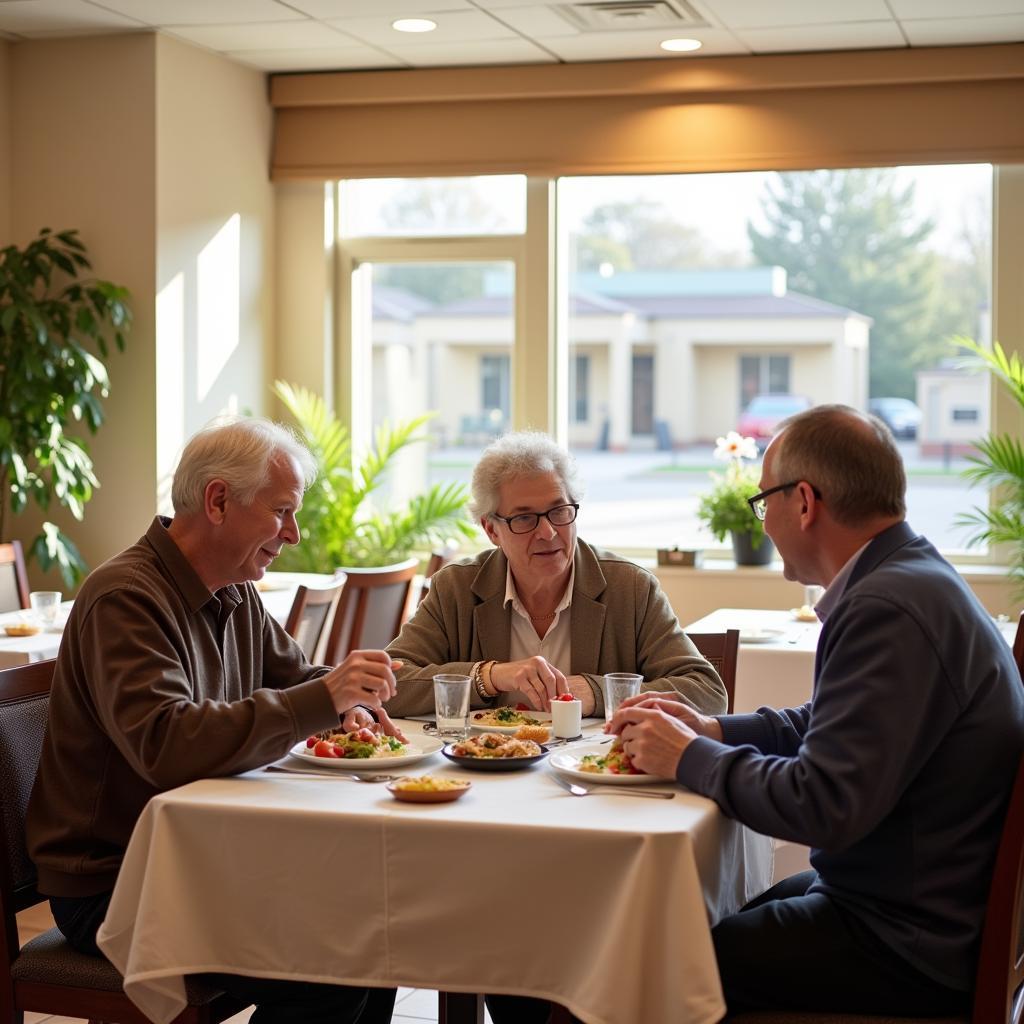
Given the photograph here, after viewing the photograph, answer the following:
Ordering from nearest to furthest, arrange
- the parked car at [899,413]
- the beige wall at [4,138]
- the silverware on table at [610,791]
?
the silverware on table at [610,791] → the beige wall at [4,138] → the parked car at [899,413]

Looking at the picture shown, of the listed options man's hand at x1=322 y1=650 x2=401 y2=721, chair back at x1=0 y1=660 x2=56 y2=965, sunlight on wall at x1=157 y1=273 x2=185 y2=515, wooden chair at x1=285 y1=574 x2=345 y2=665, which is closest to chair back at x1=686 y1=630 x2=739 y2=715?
man's hand at x1=322 y1=650 x2=401 y2=721

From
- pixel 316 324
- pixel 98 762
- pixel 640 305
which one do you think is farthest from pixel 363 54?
pixel 98 762

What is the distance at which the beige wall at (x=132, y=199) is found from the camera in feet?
19.6

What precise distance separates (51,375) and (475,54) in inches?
89.3

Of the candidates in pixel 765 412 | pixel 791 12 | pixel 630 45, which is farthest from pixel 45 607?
pixel 765 412

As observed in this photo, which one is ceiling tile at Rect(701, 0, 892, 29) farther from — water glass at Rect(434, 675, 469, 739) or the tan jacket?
water glass at Rect(434, 675, 469, 739)

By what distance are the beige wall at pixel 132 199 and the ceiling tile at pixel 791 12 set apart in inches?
88.7

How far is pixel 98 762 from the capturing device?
2.38m

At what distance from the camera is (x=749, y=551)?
251 inches

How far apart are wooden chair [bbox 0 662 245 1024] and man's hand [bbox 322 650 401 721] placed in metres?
0.50

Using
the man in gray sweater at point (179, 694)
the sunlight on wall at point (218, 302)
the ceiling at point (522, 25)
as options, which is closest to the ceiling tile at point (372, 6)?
the ceiling at point (522, 25)

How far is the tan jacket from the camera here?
289cm

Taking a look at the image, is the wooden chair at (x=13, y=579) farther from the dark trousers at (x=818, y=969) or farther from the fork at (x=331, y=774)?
the dark trousers at (x=818, y=969)

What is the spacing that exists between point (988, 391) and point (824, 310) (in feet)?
2.75
